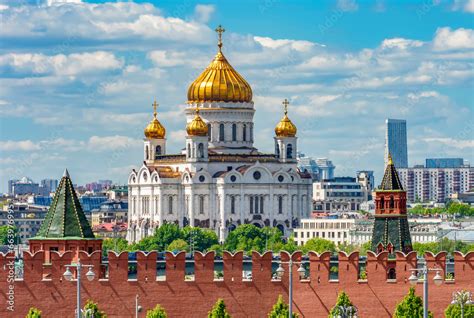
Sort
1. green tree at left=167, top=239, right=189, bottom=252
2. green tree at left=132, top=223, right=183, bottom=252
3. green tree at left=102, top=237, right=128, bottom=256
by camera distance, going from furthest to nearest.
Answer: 1. green tree at left=132, top=223, right=183, bottom=252
2. green tree at left=102, top=237, right=128, bottom=256
3. green tree at left=167, top=239, right=189, bottom=252

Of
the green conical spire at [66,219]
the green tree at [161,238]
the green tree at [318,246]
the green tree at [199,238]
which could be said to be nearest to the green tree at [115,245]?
the green tree at [161,238]

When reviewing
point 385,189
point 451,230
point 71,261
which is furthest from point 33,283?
point 451,230

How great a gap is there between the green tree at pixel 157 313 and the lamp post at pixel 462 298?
8.99 m

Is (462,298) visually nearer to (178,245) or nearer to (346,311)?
(346,311)

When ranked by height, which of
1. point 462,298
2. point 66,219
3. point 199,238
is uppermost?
point 199,238

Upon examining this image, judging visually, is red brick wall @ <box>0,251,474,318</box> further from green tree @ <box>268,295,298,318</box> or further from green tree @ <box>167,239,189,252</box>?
green tree @ <box>167,239,189,252</box>

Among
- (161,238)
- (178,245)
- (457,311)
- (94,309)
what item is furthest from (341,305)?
(161,238)

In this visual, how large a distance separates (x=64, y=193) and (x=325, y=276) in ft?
29.6

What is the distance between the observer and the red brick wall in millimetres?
75438

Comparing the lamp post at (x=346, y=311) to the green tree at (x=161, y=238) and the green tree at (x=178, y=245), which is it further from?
the green tree at (x=161, y=238)

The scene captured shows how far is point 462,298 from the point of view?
73125 millimetres

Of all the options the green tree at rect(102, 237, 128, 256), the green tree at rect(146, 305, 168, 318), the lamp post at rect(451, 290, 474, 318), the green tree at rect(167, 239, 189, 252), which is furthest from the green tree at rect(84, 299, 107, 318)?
the green tree at rect(102, 237, 128, 256)

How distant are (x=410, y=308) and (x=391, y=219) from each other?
11.0 metres

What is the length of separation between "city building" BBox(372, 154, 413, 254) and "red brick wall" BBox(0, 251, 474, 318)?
6.90m
